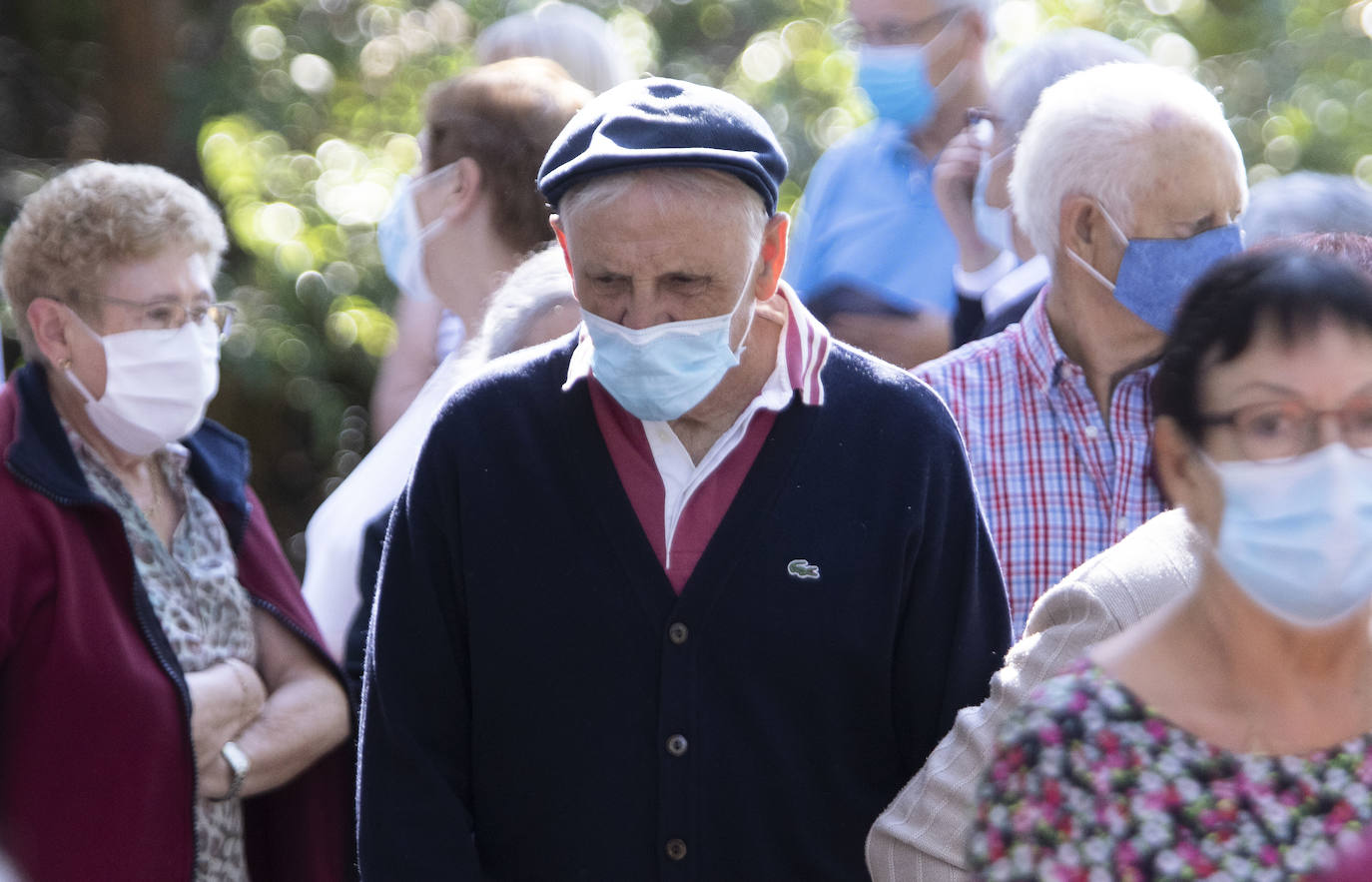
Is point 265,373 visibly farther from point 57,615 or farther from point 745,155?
point 745,155

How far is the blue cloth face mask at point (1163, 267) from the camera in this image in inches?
122

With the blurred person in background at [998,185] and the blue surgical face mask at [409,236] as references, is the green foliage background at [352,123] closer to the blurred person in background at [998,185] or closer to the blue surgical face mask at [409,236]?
the blurred person in background at [998,185]

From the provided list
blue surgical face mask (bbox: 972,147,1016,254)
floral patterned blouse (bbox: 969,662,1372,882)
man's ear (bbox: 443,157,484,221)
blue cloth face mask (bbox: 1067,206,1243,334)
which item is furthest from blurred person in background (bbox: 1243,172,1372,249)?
man's ear (bbox: 443,157,484,221)

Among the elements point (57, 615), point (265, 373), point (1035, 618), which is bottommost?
point (265, 373)

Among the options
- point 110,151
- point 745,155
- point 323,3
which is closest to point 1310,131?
point 323,3

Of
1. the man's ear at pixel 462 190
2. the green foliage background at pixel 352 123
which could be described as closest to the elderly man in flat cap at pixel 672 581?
the man's ear at pixel 462 190

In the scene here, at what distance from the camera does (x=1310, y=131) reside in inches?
355

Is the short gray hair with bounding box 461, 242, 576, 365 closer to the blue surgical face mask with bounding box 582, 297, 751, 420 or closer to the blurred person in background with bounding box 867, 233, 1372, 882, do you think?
the blue surgical face mask with bounding box 582, 297, 751, 420

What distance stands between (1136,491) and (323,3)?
5.84 metres

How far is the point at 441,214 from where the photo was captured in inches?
150

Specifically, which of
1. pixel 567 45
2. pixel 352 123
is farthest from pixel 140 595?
pixel 352 123

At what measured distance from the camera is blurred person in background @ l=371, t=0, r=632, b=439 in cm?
380

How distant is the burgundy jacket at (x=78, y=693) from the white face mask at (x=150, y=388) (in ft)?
0.41

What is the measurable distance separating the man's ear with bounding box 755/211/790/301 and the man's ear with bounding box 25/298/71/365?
5.41ft
